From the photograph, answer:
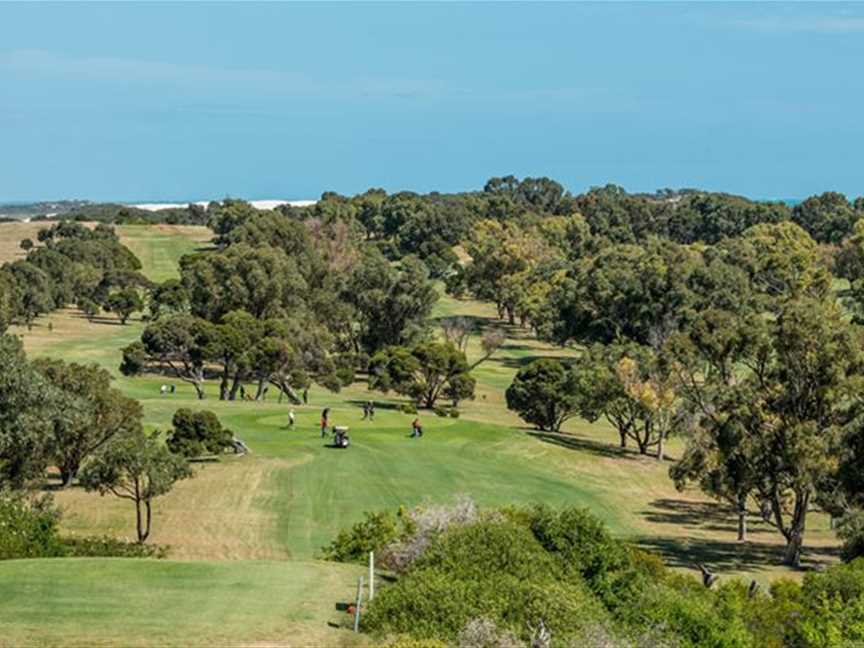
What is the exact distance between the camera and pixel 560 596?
71.3 feet

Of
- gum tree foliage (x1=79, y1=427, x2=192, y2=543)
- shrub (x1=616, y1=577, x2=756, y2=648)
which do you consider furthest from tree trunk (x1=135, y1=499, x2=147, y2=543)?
shrub (x1=616, y1=577, x2=756, y2=648)

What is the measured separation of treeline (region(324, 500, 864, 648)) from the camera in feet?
69.2

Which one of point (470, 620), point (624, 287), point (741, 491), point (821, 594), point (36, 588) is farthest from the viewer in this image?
point (624, 287)

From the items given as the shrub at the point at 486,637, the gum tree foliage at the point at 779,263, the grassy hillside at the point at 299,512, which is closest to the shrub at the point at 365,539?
the grassy hillside at the point at 299,512

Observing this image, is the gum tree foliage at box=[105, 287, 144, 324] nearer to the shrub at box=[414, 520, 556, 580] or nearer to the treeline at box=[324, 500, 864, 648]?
the treeline at box=[324, 500, 864, 648]

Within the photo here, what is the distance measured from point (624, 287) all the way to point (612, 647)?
81.3 m

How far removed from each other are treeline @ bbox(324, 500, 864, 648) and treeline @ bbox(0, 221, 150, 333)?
62506mm

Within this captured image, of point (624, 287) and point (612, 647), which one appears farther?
point (624, 287)

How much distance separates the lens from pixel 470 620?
21172 mm

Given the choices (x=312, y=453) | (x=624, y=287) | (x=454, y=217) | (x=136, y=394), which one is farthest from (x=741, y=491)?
(x=454, y=217)

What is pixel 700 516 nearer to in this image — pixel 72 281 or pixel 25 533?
pixel 25 533

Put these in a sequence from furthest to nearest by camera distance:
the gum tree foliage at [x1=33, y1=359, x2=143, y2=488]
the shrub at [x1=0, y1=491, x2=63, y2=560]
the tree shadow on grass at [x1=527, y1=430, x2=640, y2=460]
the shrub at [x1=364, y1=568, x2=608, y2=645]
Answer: the tree shadow on grass at [x1=527, y1=430, x2=640, y2=460]
the gum tree foliage at [x1=33, y1=359, x2=143, y2=488]
the shrub at [x1=0, y1=491, x2=63, y2=560]
the shrub at [x1=364, y1=568, x2=608, y2=645]

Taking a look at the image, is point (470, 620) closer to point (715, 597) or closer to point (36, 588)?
point (715, 597)

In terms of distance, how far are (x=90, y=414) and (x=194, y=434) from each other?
25.2 ft
